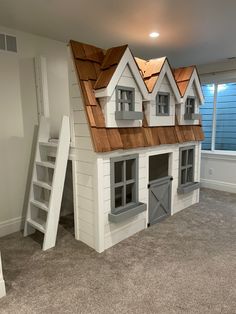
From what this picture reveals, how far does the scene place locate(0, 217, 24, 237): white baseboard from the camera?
9.54 ft

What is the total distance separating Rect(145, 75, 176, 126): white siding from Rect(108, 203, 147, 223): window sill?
3.42 feet

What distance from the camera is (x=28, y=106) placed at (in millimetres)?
2990

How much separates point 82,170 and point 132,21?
172 cm

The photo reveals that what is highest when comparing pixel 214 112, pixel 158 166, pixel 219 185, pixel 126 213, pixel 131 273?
pixel 214 112

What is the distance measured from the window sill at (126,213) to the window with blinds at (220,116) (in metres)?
2.77

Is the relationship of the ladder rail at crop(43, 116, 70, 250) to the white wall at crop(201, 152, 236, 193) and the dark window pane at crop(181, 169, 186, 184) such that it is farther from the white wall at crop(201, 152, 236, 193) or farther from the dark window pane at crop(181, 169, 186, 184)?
the white wall at crop(201, 152, 236, 193)

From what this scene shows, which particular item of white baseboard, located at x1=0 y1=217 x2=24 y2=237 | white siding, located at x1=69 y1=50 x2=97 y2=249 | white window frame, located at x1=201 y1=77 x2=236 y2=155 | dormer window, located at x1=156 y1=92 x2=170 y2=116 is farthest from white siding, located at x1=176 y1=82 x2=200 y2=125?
white baseboard, located at x1=0 y1=217 x2=24 y2=237

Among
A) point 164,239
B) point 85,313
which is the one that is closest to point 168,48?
point 164,239

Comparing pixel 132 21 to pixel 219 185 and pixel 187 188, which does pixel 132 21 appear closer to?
pixel 187 188

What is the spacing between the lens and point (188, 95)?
11.4 feet

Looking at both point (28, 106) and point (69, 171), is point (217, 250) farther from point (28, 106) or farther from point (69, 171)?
point (28, 106)

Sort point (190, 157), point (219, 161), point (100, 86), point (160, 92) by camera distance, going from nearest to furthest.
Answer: point (100, 86) < point (160, 92) < point (190, 157) < point (219, 161)

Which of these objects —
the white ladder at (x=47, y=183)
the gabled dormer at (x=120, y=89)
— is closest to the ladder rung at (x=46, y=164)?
the white ladder at (x=47, y=183)

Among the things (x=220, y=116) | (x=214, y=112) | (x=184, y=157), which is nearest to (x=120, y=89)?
(x=184, y=157)
